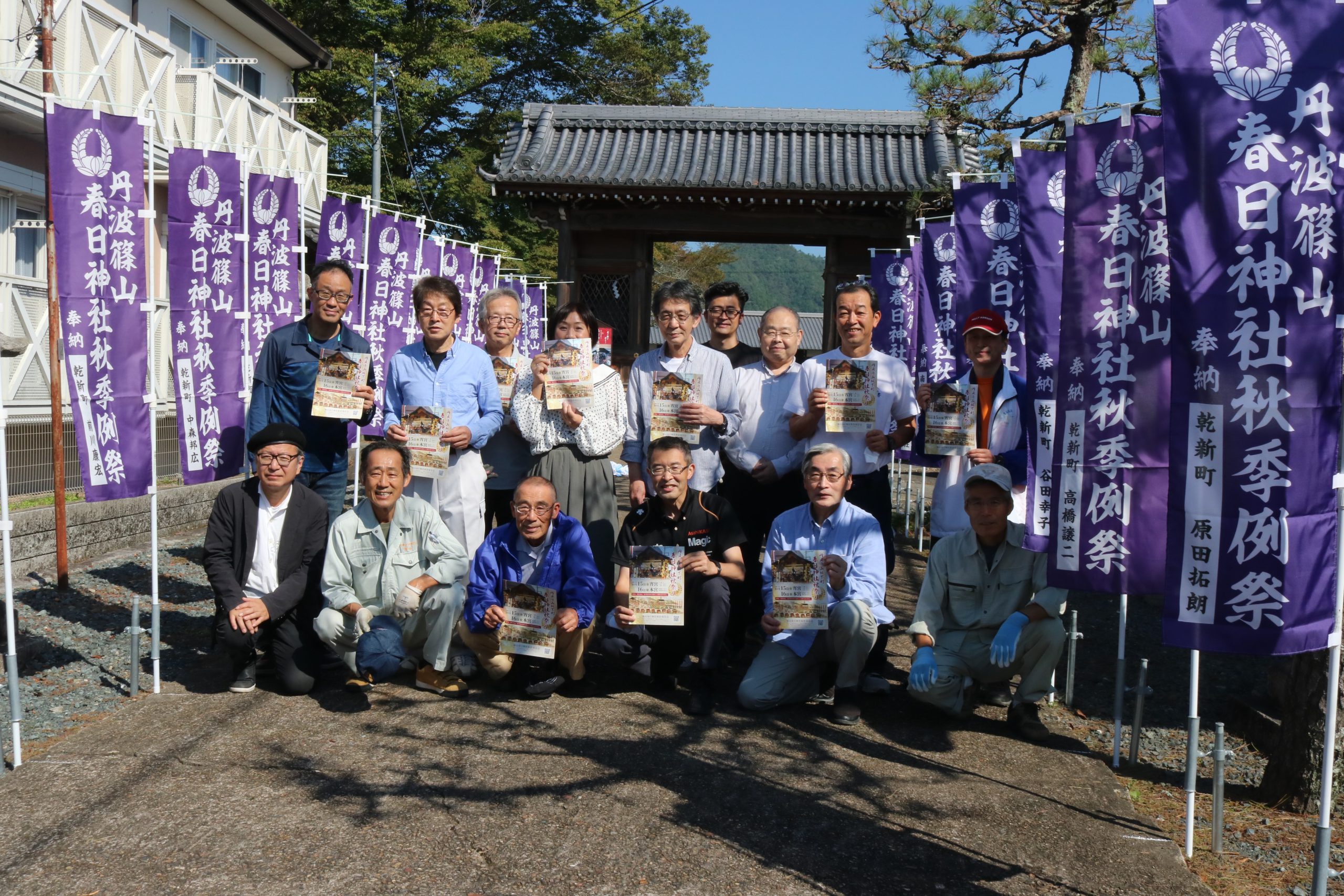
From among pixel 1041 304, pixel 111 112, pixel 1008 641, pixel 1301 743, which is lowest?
pixel 1301 743

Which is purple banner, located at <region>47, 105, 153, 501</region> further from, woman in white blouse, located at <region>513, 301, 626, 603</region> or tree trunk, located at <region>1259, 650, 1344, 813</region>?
tree trunk, located at <region>1259, 650, 1344, 813</region>

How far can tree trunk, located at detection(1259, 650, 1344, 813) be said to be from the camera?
156 inches

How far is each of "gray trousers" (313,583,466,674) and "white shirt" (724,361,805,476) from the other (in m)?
1.70

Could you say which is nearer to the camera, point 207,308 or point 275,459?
point 275,459

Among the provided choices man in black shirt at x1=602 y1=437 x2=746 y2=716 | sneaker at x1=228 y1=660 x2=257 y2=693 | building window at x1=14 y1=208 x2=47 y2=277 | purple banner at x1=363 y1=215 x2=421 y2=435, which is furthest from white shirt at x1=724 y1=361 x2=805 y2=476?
building window at x1=14 y1=208 x2=47 y2=277

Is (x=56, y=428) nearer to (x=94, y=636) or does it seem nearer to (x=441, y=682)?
(x=94, y=636)

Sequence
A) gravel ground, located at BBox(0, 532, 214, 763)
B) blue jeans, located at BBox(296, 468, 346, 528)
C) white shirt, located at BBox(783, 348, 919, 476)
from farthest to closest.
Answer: blue jeans, located at BBox(296, 468, 346, 528)
white shirt, located at BBox(783, 348, 919, 476)
gravel ground, located at BBox(0, 532, 214, 763)

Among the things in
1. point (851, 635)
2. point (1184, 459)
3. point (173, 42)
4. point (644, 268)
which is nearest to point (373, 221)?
point (644, 268)

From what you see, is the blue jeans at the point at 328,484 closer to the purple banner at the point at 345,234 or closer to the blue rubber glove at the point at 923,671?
the blue rubber glove at the point at 923,671

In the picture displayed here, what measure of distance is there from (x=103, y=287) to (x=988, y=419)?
464 cm

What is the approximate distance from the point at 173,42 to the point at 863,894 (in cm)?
1601

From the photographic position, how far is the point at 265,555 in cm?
522

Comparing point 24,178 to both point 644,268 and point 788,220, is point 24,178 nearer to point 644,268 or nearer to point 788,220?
point 644,268

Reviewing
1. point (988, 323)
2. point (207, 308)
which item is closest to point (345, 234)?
point (207, 308)
